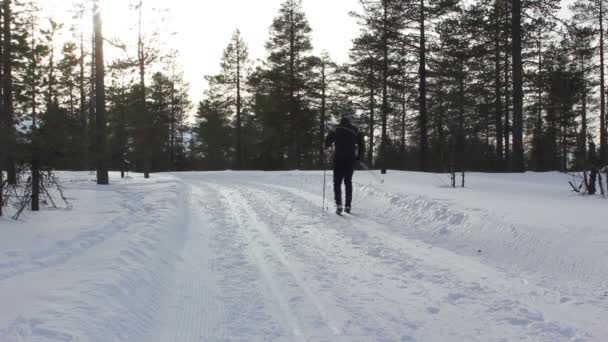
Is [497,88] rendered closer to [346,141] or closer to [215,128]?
[346,141]

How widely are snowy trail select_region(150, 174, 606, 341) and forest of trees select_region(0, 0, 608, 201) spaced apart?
5275 millimetres

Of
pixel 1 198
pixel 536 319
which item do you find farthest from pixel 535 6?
pixel 1 198

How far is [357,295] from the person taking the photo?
3.92 metres

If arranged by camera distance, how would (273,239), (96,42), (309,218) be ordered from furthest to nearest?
(96,42)
(309,218)
(273,239)

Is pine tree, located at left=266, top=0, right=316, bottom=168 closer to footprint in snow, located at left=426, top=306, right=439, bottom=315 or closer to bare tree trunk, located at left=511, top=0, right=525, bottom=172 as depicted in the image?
bare tree trunk, located at left=511, top=0, right=525, bottom=172

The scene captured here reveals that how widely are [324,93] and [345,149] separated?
108 feet

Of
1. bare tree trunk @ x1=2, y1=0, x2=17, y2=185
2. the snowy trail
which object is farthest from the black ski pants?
bare tree trunk @ x1=2, y1=0, x2=17, y2=185

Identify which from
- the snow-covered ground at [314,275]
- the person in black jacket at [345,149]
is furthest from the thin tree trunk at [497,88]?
the snow-covered ground at [314,275]

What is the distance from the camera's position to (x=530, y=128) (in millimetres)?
38438

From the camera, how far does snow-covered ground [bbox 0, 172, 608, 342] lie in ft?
10.3

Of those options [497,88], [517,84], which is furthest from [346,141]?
[497,88]

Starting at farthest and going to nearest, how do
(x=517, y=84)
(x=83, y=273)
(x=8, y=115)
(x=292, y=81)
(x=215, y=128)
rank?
(x=215, y=128)
(x=292, y=81)
(x=517, y=84)
(x=8, y=115)
(x=83, y=273)

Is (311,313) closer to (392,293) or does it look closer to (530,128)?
(392,293)

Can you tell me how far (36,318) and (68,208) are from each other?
250 inches
